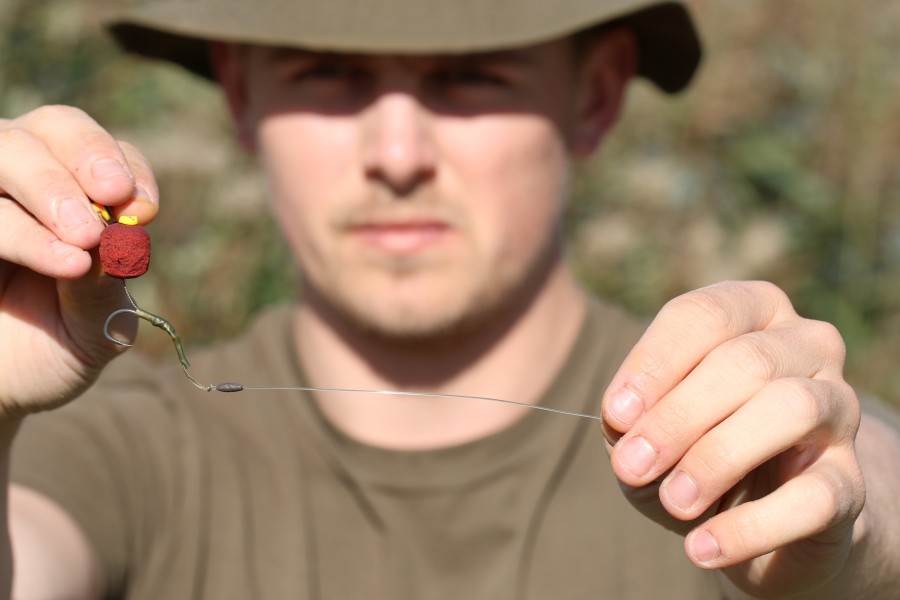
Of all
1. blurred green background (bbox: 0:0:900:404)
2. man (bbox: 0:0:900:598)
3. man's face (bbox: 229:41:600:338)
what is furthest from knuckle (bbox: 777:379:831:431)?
blurred green background (bbox: 0:0:900:404)

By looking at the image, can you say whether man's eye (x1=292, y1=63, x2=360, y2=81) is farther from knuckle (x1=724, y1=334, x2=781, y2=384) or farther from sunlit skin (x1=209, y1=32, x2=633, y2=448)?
knuckle (x1=724, y1=334, x2=781, y2=384)

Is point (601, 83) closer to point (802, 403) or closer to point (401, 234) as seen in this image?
point (401, 234)

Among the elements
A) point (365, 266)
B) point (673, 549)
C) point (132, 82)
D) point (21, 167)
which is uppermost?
point (21, 167)

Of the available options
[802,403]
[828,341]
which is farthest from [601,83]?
[802,403]

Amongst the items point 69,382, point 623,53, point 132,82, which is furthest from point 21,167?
point 132,82

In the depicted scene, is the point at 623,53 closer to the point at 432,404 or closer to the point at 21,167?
the point at 432,404

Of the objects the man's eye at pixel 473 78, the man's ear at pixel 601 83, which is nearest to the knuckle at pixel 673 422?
the man's eye at pixel 473 78
